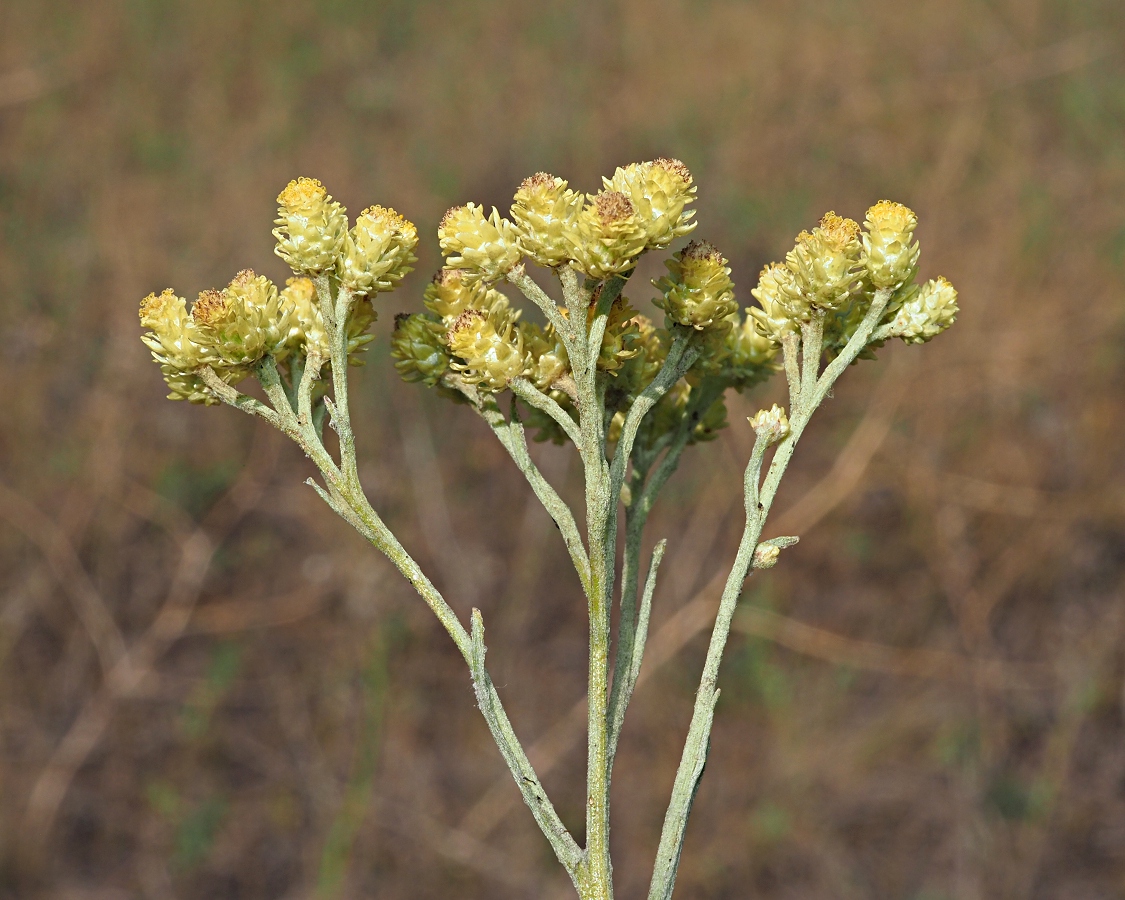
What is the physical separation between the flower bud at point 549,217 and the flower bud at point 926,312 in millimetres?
543

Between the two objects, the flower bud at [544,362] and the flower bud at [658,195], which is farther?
the flower bud at [544,362]

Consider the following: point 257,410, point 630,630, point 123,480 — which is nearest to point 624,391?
point 630,630

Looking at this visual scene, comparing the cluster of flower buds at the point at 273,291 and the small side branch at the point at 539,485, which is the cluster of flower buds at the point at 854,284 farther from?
the cluster of flower buds at the point at 273,291

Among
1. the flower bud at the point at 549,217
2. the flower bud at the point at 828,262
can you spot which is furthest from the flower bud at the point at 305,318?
the flower bud at the point at 828,262

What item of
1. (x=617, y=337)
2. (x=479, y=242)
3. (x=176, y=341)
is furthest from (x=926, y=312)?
(x=176, y=341)

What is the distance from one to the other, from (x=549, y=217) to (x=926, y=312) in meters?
0.61

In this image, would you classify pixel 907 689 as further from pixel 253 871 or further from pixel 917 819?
pixel 253 871

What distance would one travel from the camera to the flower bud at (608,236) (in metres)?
1.33

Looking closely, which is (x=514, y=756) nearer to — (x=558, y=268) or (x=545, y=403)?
(x=545, y=403)

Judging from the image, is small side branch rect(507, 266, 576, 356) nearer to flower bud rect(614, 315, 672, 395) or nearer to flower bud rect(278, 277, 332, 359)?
flower bud rect(614, 315, 672, 395)

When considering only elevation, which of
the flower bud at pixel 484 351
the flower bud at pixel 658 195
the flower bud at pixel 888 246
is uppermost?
the flower bud at pixel 888 246

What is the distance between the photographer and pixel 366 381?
6805mm

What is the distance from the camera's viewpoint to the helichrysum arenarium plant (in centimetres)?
137

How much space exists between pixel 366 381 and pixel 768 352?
214 inches
